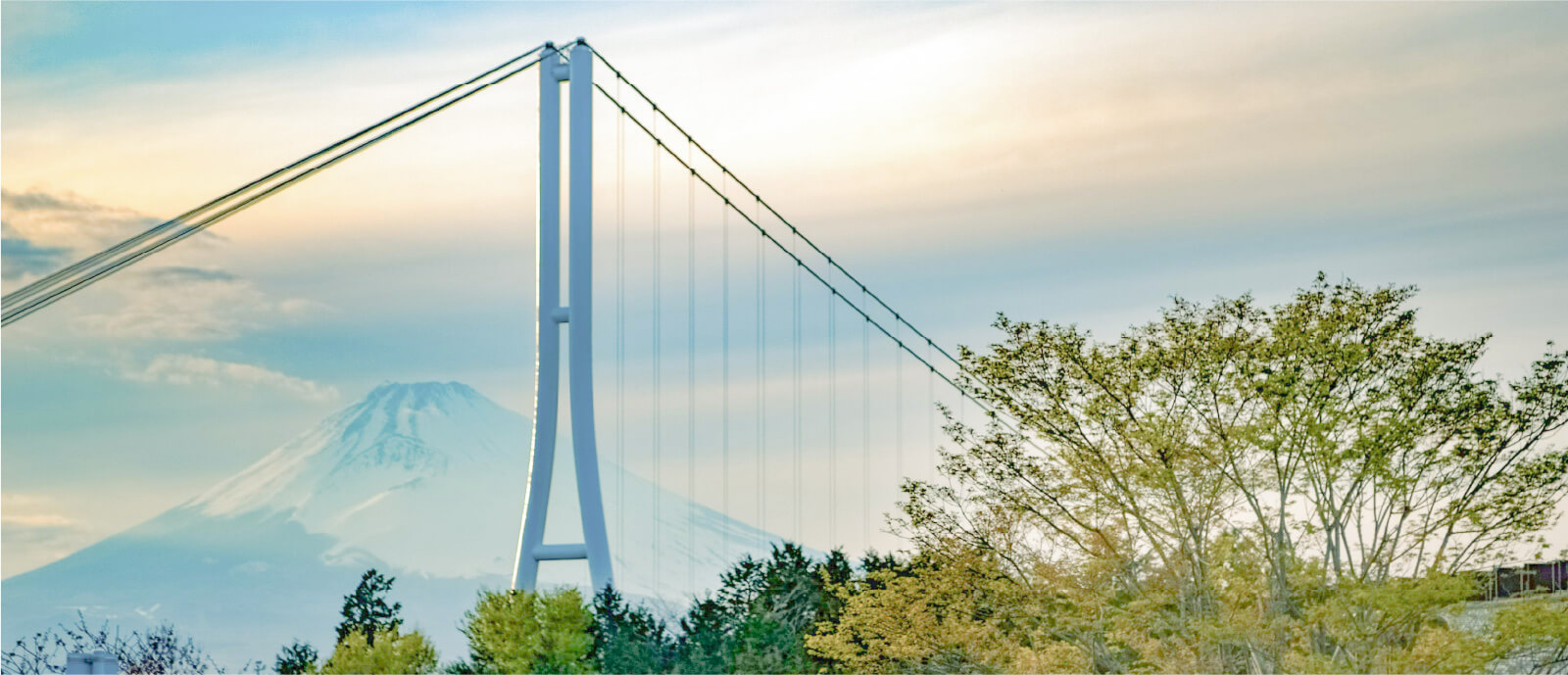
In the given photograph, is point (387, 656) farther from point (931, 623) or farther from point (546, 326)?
point (931, 623)

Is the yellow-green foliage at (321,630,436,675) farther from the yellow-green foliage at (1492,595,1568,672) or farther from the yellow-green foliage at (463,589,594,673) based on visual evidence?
the yellow-green foliage at (1492,595,1568,672)

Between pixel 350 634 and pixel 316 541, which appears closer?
pixel 350 634

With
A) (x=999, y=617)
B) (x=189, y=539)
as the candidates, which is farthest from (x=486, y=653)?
(x=189, y=539)

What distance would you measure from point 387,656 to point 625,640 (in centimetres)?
397

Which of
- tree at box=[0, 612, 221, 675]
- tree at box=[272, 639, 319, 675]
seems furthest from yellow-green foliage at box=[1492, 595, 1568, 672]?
tree at box=[0, 612, 221, 675]

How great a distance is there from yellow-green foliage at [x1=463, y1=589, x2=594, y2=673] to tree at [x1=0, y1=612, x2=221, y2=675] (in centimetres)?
575

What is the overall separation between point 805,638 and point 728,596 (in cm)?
143

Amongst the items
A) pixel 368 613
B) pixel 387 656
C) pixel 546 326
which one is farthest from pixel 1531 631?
pixel 368 613

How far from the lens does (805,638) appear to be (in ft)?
86.5

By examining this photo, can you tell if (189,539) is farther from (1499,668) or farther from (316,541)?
(1499,668)

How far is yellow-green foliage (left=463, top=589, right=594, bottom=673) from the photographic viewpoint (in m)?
24.6

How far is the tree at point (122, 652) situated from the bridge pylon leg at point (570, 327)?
7.04 meters

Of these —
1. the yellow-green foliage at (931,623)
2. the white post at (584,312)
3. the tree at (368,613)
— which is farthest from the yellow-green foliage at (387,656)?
the yellow-green foliage at (931,623)

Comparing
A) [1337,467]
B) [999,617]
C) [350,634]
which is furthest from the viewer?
[350,634]
